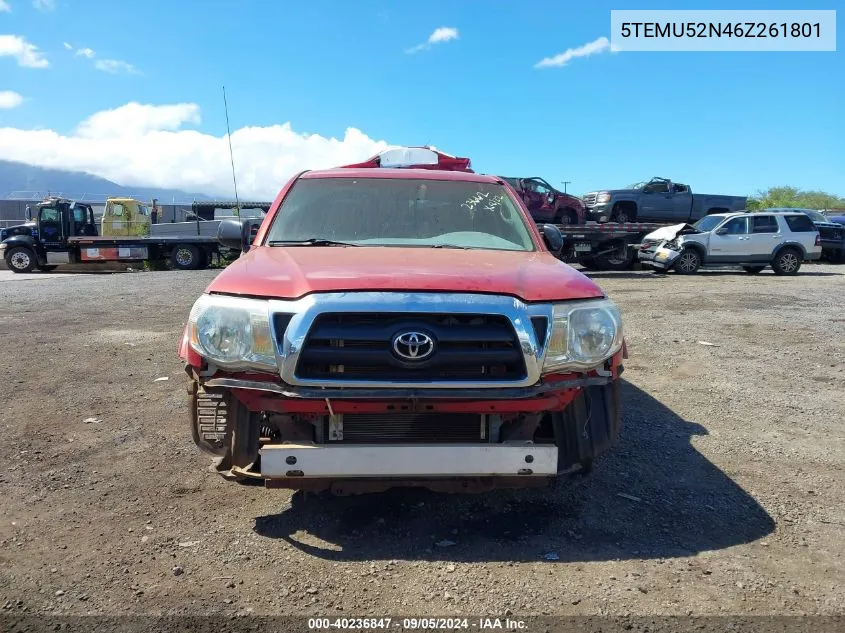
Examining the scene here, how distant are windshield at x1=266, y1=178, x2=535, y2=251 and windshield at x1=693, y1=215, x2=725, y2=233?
1462 cm

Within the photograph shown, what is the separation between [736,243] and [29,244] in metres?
22.7

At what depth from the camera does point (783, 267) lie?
1694 cm

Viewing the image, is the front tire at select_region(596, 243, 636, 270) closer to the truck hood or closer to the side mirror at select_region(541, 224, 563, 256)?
the truck hood

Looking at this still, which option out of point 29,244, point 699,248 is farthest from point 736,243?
point 29,244

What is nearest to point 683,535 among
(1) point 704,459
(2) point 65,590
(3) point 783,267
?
(1) point 704,459

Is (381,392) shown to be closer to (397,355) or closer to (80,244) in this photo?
(397,355)

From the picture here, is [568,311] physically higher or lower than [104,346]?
higher

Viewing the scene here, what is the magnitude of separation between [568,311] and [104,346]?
21.1 feet

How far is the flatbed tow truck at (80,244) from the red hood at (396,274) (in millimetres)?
19273

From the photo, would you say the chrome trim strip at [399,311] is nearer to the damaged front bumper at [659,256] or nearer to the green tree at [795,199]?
the damaged front bumper at [659,256]

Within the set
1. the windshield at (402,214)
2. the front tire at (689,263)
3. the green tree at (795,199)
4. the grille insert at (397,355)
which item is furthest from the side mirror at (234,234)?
the green tree at (795,199)

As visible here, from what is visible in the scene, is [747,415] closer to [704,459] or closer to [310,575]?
[704,459]

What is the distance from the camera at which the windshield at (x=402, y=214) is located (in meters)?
3.81

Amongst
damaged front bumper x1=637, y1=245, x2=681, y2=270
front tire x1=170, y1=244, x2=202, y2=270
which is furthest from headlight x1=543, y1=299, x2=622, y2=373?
front tire x1=170, y1=244, x2=202, y2=270
